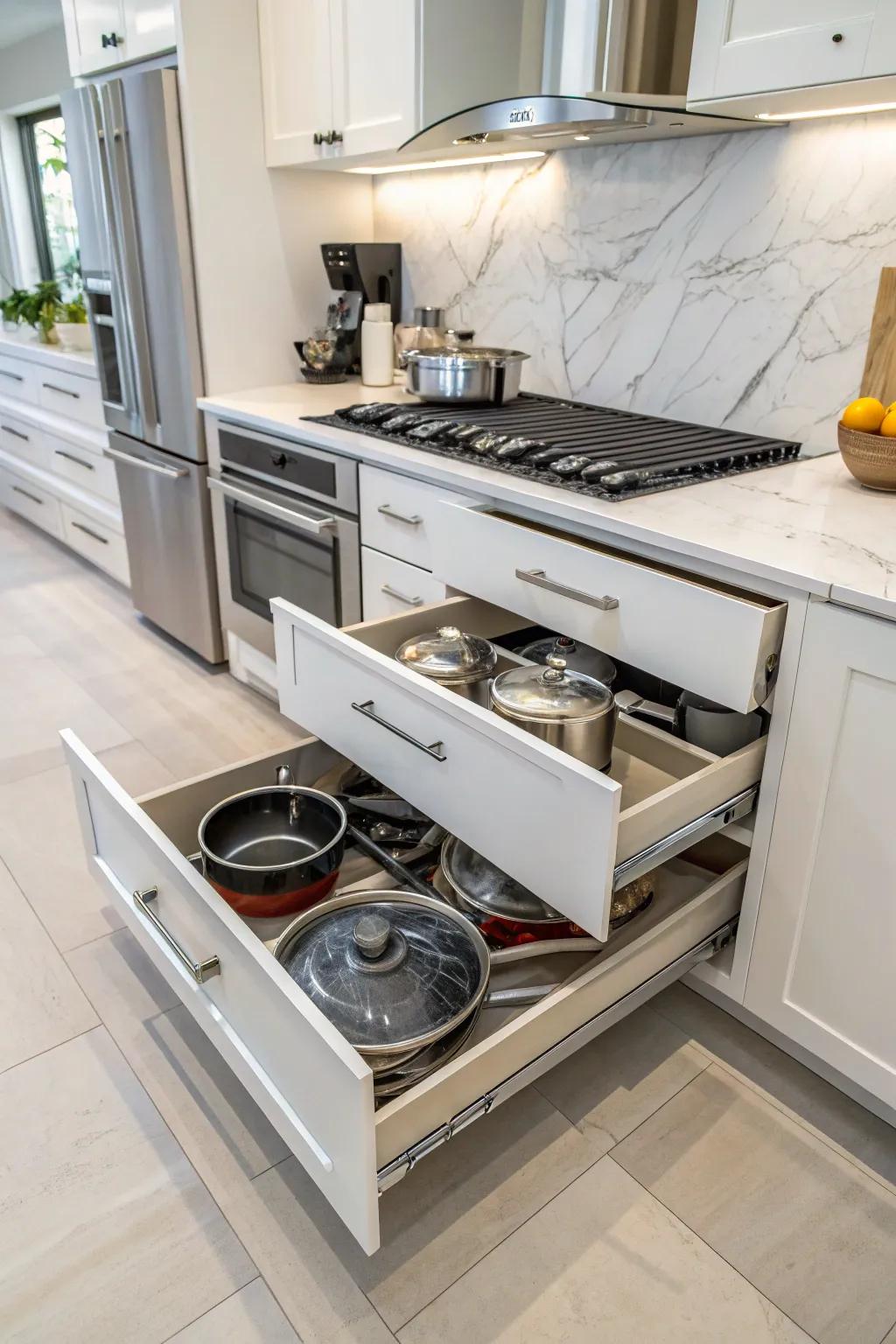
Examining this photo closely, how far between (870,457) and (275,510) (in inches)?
52.7

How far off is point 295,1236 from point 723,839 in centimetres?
92

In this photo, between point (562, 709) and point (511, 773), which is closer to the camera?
point (511, 773)

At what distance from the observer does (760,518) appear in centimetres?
138

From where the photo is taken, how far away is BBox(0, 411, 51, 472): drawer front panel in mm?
3863

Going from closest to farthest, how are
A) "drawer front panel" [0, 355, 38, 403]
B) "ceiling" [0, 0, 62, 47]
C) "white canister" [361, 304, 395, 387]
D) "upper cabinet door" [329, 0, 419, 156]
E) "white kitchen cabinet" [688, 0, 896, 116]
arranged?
"white kitchen cabinet" [688, 0, 896, 116] → "upper cabinet door" [329, 0, 419, 156] → "white canister" [361, 304, 395, 387] → "drawer front panel" [0, 355, 38, 403] → "ceiling" [0, 0, 62, 47]

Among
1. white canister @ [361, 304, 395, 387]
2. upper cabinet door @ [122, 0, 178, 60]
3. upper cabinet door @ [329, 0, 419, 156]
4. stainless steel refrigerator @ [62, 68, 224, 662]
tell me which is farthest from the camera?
white canister @ [361, 304, 395, 387]

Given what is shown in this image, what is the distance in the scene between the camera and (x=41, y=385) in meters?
3.71

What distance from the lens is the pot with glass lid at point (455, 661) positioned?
146cm

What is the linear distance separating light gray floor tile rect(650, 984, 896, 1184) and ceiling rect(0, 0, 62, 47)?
461cm

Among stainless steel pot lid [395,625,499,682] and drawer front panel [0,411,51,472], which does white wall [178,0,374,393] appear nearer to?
A: stainless steel pot lid [395,625,499,682]

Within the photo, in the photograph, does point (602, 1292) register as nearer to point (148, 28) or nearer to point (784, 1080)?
point (784, 1080)

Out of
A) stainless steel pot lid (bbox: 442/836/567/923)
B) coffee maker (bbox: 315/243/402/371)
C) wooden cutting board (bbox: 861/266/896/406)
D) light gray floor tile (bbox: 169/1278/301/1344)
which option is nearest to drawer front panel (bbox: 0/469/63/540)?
coffee maker (bbox: 315/243/402/371)

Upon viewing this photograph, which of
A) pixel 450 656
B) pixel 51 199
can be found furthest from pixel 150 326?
pixel 51 199

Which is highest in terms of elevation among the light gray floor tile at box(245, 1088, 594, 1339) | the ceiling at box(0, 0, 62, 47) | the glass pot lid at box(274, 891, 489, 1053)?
the ceiling at box(0, 0, 62, 47)
